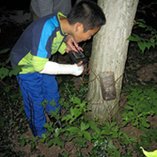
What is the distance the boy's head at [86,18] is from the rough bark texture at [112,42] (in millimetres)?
104

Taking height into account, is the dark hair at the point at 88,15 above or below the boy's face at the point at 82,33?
above

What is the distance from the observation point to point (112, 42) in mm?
1593

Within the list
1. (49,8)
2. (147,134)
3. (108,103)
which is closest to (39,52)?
(49,8)

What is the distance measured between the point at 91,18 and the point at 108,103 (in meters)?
1.24

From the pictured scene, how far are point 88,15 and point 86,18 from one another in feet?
0.12

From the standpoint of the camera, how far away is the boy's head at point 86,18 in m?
1.40

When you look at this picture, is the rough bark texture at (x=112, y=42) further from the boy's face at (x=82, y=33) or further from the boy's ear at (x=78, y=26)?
the boy's ear at (x=78, y=26)

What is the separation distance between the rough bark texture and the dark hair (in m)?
0.10

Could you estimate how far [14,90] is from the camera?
3156mm

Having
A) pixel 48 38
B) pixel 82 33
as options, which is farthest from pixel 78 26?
pixel 48 38

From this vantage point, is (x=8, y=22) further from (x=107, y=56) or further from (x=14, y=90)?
(x=107, y=56)

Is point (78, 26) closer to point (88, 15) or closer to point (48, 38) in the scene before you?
point (88, 15)

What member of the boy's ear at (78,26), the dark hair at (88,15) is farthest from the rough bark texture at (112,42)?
the boy's ear at (78,26)

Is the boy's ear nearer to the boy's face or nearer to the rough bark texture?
the boy's face
